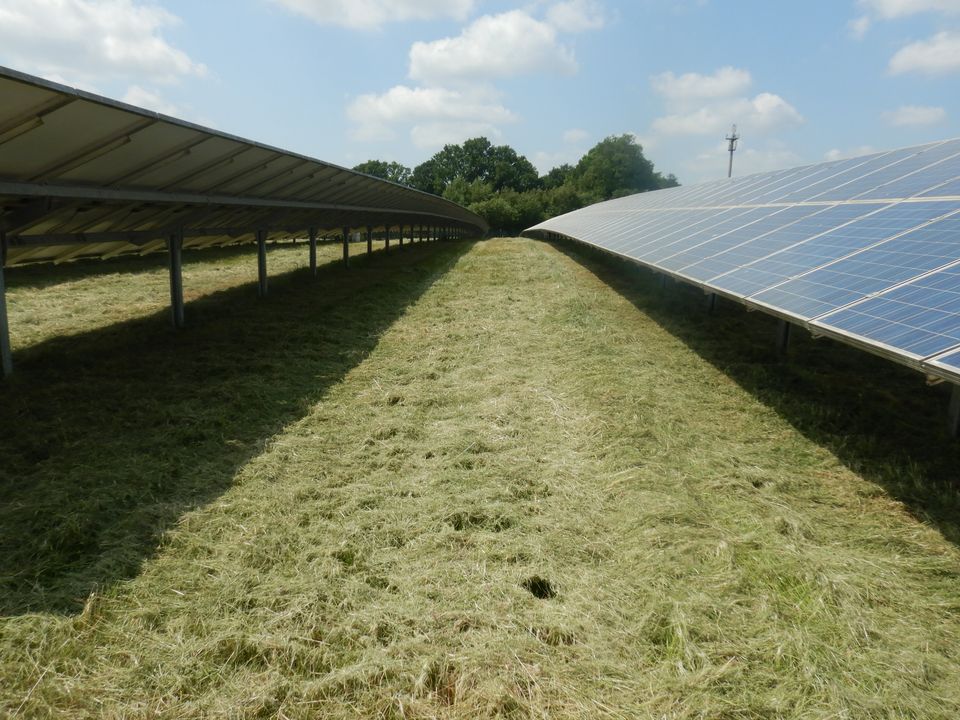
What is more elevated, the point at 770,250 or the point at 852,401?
the point at 770,250

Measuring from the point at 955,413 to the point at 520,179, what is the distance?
454ft

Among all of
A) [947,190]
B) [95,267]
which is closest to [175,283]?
[95,267]

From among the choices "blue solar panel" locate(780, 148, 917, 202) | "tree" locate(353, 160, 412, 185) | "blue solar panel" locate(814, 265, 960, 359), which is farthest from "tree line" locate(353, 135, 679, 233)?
"blue solar panel" locate(814, 265, 960, 359)

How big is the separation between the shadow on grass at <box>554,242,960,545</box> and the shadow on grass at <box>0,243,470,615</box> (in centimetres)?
623

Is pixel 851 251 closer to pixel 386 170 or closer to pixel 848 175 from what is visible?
pixel 848 175

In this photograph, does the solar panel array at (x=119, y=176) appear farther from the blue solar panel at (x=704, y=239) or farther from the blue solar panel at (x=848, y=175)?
the blue solar panel at (x=848, y=175)

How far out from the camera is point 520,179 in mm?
139125

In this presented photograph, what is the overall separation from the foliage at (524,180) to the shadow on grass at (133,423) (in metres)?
87.9

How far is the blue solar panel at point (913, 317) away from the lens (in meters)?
5.40

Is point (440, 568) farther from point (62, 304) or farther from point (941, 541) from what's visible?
point (62, 304)

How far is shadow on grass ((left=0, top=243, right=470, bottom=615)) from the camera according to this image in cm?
462

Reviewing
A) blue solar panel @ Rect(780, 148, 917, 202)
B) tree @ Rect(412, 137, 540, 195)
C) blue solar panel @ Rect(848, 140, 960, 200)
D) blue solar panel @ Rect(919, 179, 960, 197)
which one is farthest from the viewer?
tree @ Rect(412, 137, 540, 195)

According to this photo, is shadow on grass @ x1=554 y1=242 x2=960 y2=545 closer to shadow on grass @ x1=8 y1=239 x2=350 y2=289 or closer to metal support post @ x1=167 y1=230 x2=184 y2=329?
metal support post @ x1=167 y1=230 x2=184 y2=329

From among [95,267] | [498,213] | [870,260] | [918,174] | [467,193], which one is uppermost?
[467,193]
